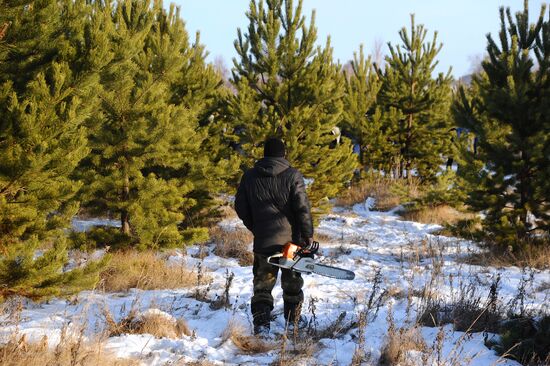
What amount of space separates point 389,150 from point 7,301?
12.9 metres

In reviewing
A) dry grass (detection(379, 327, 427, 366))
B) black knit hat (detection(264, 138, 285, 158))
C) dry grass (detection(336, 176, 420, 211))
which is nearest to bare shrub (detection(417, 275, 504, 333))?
dry grass (detection(379, 327, 427, 366))

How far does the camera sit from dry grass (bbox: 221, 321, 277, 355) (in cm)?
400

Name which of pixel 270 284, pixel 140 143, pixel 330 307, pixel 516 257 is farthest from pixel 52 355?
pixel 516 257

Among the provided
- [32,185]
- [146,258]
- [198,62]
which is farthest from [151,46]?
[32,185]

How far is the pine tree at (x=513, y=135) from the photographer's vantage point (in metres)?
7.52

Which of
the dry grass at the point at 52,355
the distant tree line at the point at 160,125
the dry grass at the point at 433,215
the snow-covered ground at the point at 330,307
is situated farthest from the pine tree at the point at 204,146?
the dry grass at the point at 433,215

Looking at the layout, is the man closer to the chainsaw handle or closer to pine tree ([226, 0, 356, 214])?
the chainsaw handle

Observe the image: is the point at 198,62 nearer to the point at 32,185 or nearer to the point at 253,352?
the point at 32,185

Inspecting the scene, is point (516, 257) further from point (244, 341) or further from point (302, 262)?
point (244, 341)

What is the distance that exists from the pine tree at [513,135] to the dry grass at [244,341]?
17.6ft

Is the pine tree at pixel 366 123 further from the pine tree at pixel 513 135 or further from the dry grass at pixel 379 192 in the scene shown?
the pine tree at pixel 513 135

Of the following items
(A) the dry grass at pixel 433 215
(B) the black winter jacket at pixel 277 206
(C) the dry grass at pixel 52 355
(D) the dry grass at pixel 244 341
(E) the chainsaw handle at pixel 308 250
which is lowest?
(D) the dry grass at pixel 244 341

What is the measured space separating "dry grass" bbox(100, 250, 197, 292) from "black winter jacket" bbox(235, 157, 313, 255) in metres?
1.89

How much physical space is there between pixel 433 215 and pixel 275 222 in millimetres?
8834
